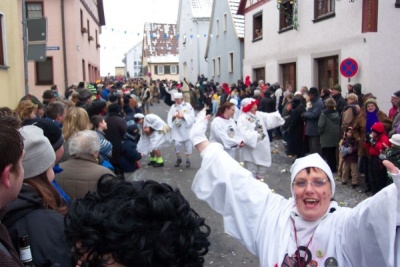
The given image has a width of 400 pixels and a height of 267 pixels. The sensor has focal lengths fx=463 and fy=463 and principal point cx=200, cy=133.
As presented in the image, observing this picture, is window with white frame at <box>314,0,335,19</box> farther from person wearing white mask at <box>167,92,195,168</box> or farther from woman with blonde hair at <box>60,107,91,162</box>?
Result: woman with blonde hair at <box>60,107,91,162</box>

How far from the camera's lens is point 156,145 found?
37.8ft

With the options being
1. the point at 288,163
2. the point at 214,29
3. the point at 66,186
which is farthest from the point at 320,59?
the point at 214,29

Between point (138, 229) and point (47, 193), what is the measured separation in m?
1.32

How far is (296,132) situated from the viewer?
11867mm

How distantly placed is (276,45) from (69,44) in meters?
10.2

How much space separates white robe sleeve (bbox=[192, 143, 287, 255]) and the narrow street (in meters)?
2.28

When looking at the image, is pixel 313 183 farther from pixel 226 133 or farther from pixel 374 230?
pixel 226 133

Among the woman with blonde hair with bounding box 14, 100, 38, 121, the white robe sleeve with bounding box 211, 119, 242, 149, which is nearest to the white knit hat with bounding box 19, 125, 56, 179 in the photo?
the woman with blonde hair with bounding box 14, 100, 38, 121

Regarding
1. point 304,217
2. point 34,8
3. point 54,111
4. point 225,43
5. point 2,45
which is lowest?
point 304,217

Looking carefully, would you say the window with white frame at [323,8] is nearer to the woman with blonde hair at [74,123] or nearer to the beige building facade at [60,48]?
the beige building facade at [60,48]

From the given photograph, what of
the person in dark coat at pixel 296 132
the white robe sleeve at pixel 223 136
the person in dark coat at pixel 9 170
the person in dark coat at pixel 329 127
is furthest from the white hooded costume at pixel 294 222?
the person in dark coat at pixel 296 132

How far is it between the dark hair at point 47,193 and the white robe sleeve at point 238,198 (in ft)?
3.00

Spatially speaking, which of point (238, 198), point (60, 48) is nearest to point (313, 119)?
point (238, 198)

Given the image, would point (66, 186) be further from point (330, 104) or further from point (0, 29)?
point (0, 29)
